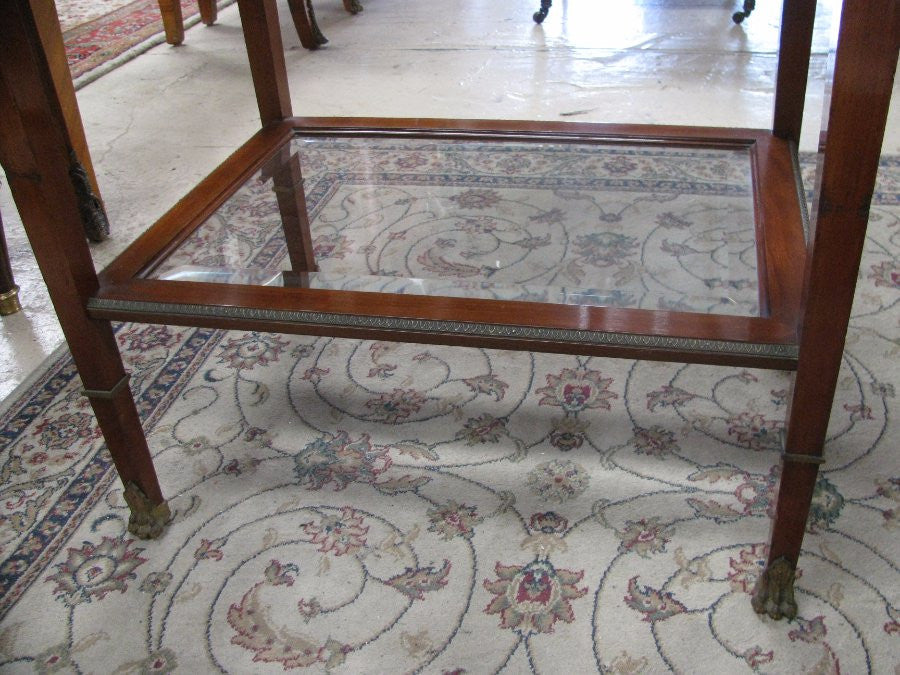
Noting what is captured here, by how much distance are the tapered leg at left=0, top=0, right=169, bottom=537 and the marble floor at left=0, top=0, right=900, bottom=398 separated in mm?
642

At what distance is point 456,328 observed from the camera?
77cm

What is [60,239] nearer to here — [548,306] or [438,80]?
[548,306]

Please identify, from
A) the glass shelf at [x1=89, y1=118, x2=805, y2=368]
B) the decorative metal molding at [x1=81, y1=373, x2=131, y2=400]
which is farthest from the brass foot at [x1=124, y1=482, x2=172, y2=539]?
the glass shelf at [x1=89, y1=118, x2=805, y2=368]

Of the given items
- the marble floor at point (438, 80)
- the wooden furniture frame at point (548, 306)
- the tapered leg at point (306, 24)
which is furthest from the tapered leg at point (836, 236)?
the tapered leg at point (306, 24)

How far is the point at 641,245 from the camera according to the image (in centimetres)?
95

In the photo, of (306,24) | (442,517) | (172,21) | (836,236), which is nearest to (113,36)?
(172,21)

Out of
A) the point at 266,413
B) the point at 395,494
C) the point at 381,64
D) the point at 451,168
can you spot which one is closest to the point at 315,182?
the point at 451,168

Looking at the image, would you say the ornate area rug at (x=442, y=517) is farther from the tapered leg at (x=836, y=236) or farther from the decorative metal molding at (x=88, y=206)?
the decorative metal molding at (x=88, y=206)

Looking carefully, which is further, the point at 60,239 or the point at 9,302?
the point at 9,302

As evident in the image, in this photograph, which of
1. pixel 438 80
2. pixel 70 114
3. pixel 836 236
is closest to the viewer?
pixel 836 236

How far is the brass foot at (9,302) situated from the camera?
1388 mm

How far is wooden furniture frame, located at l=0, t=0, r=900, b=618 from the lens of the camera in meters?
0.61

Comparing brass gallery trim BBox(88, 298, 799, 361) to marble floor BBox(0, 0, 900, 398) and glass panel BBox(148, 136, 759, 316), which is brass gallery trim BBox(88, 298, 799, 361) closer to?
glass panel BBox(148, 136, 759, 316)

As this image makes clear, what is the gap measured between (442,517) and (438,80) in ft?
5.46
